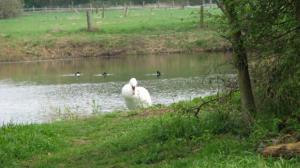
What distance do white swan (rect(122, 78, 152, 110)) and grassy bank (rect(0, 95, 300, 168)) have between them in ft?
26.7

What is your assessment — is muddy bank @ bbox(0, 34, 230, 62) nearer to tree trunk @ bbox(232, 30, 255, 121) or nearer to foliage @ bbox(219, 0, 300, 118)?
tree trunk @ bbox(232, 30, 255, 121)

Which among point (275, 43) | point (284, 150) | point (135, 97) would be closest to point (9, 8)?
point (135, 97)

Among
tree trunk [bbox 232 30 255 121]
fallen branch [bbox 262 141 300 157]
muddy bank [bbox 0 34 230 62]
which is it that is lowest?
muddy bank [bbox 0 34 230 62]

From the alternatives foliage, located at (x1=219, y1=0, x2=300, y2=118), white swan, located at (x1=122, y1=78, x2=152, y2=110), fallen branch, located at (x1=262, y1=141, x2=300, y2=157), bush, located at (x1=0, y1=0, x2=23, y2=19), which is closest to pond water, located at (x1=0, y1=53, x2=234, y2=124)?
white swan, located at (x1=122, y1=78, x2=152, y2=110)

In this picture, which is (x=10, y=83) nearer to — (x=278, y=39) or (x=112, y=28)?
(x=112, y=28)

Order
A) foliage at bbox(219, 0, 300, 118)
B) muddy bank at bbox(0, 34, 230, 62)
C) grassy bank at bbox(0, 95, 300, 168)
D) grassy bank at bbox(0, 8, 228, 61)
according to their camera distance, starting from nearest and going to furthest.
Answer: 1. grassy bank at bbox(0, 95, 300, 168)
2. foliage at bbox(219, 0, 300, 118)
3. muddy bank at bbox(0, 34, 230, 62)
4. grassy bank at bbox(0, 8, 228, 61)

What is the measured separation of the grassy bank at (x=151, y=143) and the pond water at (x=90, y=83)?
1117 mm

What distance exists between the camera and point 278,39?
10430 mm

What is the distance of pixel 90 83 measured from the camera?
3381cm

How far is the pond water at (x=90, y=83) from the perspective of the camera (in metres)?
23.2

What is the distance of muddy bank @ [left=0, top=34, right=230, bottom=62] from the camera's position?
166ft

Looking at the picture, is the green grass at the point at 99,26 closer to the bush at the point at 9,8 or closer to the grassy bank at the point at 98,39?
the grassy bank at the point at 98,39

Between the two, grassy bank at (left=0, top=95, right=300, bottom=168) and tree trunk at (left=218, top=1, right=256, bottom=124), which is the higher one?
tree trunk at (left=218, top=1, right=256, bottom=124)

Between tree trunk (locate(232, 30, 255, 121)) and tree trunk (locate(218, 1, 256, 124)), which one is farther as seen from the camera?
tree trunk (locate(232, 30, 255, 121))
